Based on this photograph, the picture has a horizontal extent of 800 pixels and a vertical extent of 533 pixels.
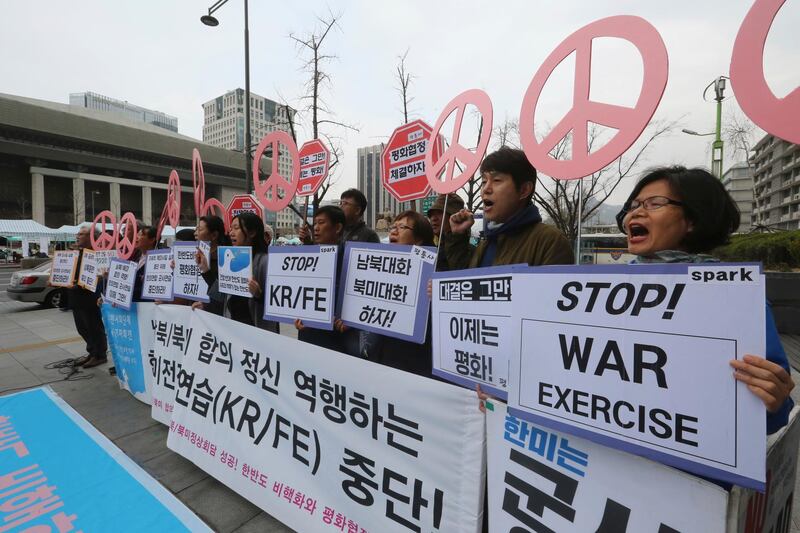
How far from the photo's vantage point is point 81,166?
47656mm

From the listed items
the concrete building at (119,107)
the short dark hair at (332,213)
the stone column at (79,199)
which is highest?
the concrete building at (119,107)

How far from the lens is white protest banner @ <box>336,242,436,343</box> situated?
206 centimetres

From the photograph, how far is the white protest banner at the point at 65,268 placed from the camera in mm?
4992

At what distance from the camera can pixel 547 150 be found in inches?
58.9

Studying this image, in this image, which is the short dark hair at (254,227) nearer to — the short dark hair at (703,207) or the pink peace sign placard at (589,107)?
the pink peace sign placard at (589,107)

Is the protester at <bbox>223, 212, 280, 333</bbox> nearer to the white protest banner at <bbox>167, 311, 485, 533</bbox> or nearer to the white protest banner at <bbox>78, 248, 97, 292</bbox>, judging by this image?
the white protest banner at <bbox>167, 311, 485, 533</bbox>

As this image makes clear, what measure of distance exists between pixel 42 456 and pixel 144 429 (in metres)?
0.67

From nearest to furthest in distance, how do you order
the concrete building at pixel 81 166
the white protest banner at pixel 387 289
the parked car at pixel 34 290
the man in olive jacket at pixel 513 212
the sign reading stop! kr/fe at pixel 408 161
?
the man in olive jacket at pixel 513 212 → the white protest banner at pixel 387 289 → the sign reading stop! kr/fe at pixel 408 161 → the parked car at pixel 34 290 → the concrete building at pixel 81 166

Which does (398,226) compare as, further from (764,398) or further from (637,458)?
(764,398)

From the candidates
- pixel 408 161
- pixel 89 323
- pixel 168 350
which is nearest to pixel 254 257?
pixel 168 350

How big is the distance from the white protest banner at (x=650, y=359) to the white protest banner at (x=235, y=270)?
2204mm

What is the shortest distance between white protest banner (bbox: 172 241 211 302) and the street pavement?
121 centimetres

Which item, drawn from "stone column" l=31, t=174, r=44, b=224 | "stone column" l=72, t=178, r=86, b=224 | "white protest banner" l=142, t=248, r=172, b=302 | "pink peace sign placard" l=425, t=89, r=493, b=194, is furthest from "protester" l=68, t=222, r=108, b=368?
"stone column" l=31, t=174, r=44, b=224

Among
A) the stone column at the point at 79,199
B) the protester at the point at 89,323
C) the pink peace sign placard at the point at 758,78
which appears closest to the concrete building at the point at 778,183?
the pink peace sign placard at the point at 758,78
